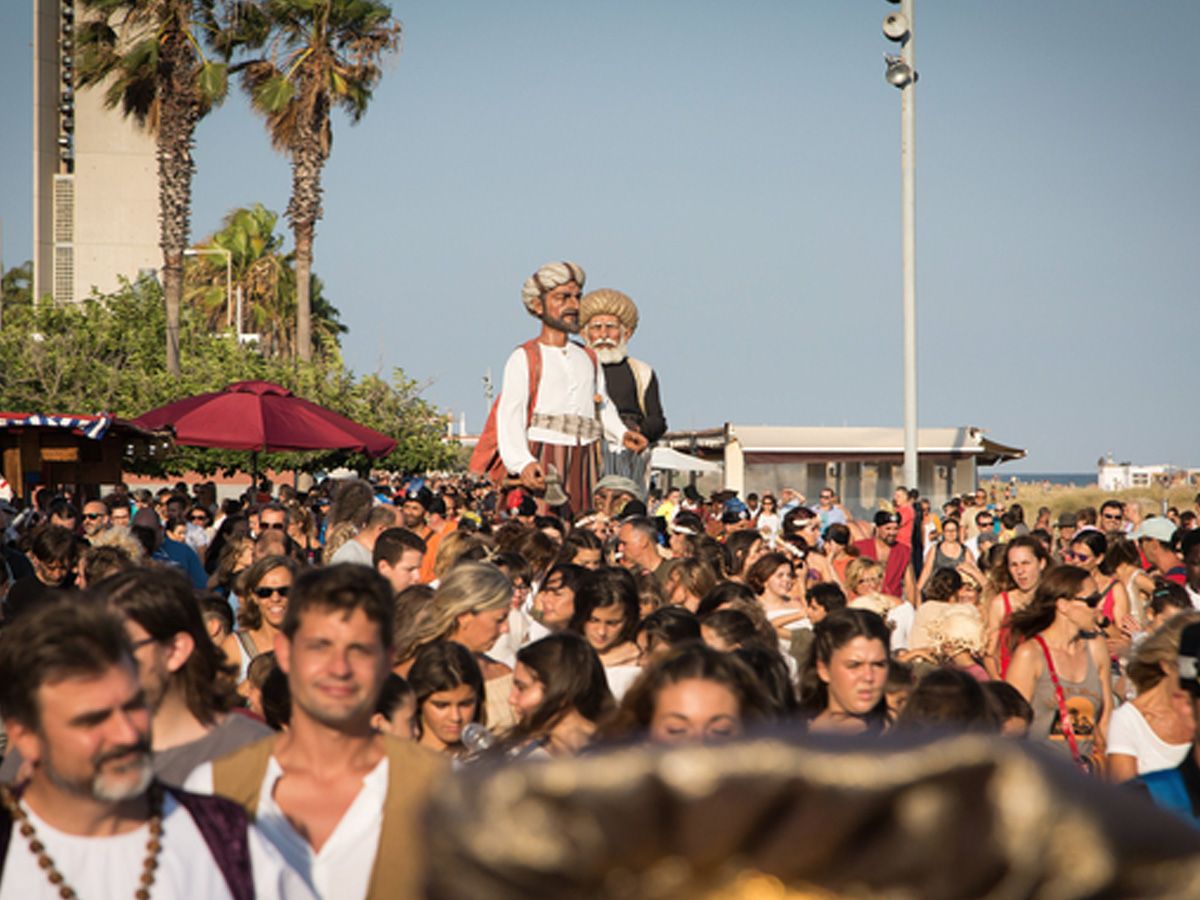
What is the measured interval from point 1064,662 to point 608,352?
508cm

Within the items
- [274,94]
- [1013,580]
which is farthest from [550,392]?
[274,94]

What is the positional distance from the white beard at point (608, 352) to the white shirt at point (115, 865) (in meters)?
8.81

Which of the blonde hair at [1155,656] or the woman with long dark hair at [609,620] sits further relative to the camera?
the woman with long dark hair at [609,620]

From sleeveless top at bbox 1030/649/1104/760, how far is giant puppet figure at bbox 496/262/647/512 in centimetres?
380

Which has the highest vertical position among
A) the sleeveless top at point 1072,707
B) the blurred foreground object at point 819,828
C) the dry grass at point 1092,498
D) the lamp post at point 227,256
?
the lamp post at point 227,256

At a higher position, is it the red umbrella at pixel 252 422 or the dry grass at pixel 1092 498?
the red umbrella at pixel 252 422

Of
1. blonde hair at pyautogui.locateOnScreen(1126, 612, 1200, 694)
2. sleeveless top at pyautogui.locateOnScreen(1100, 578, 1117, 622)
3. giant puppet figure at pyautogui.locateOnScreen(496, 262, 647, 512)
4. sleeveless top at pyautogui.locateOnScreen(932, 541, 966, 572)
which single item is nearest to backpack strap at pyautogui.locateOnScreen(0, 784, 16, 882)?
blonde hair at pyautogui.locateOnScreen(1126, 612, 1200, 694)

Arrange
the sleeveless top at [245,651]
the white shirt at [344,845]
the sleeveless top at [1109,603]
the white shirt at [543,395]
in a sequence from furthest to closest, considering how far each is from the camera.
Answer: the sleeveless top at [1109,603] → the white shirt at [543,395] → the sleeveless top at [245,651] → the white shirt at [344,845]

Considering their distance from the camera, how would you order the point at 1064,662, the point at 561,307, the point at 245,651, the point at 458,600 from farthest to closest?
the point at 561,307
the point at 1064,662
the point at 245,651
the point at 458,600

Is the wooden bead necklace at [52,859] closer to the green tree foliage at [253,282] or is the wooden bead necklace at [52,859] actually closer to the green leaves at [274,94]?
the green leaves at [274,94]

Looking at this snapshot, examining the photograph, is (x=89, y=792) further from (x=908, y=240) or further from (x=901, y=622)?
(x=908, y=240)

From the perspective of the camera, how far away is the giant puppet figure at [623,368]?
11.3 metres

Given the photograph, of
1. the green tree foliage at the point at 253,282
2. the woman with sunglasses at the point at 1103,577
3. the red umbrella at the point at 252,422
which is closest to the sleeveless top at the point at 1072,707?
the woman with sunglasses at the point at 1103,577

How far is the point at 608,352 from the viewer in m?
11.4
